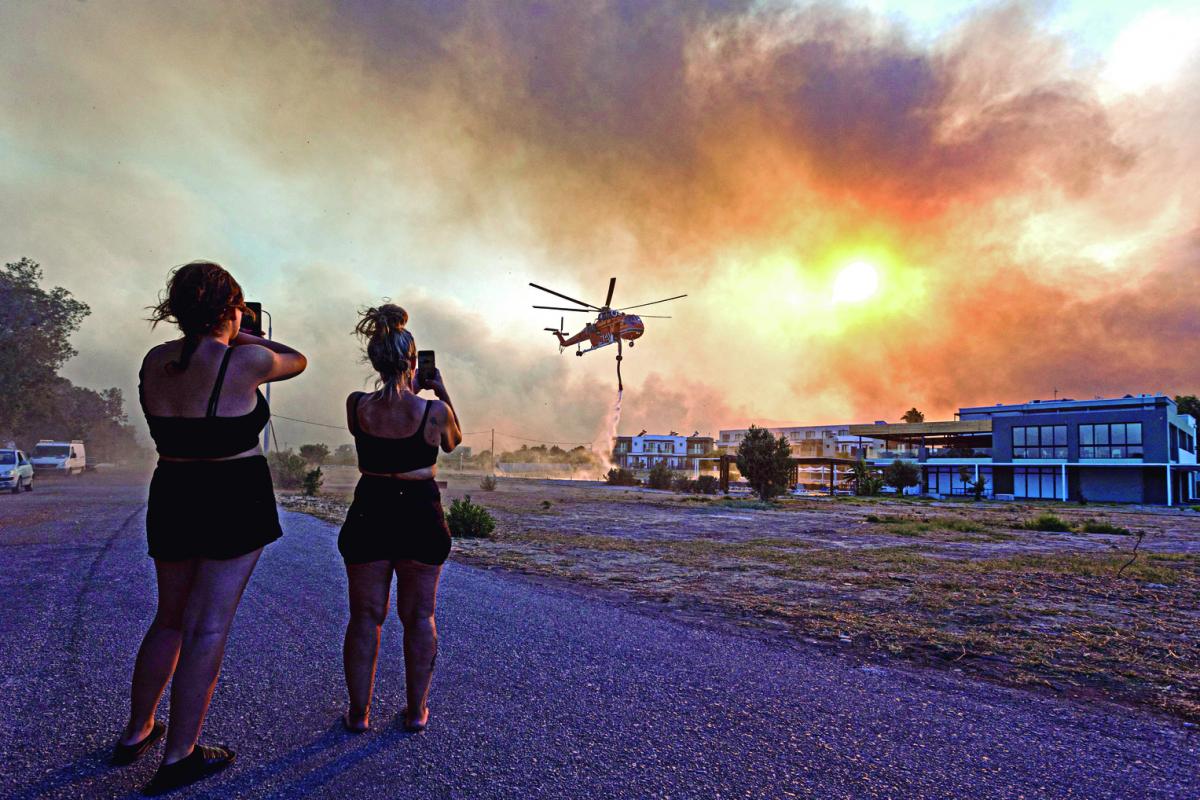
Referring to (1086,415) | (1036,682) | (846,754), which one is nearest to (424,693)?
(846,754)

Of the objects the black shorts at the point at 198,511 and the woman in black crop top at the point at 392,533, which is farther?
the woman in black crop top at the point at 392,533

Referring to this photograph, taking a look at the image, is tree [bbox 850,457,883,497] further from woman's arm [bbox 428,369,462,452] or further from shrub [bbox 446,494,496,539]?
woman's arm [bbox 428,369,462,452]

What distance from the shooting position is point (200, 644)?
2.62 m

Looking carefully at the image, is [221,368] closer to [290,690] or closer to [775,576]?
[290,690]

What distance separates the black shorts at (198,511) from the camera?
2609 millimetres

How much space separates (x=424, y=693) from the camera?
123 inches

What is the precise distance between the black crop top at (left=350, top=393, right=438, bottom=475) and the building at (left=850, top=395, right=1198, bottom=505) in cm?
5254

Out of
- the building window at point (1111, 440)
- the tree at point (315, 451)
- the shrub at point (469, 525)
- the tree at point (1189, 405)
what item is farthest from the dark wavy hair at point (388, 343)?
the tree at point (1189, 405)

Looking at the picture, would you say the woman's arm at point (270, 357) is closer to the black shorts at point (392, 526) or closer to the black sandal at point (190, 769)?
the black shorts at point (392, 526)

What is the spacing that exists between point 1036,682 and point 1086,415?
165ft

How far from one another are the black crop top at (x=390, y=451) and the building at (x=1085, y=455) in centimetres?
5254

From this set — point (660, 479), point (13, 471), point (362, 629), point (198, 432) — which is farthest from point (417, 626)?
point (660, 479)

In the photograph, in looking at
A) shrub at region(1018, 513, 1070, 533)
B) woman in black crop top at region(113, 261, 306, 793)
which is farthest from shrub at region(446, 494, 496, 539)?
shrub at region(1018, 513, 1070, 533)

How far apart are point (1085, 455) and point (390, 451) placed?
53.7 meters
